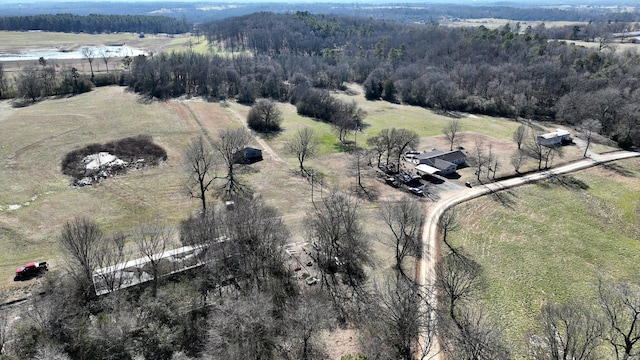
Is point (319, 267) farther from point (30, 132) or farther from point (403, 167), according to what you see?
point (30, 132)

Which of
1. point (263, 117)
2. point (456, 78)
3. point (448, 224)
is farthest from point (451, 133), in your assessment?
point (456, 78)

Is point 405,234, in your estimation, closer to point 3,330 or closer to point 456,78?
point 3,330

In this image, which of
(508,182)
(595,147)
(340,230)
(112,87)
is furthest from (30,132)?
(595,147)

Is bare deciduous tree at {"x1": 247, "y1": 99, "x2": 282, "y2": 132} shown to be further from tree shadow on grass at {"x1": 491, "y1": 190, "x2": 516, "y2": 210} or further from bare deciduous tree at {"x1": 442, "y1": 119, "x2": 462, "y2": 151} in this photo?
tree shadow on grass at {"x1": 491, "y1": 190, "x2": 516, "y2": 210}

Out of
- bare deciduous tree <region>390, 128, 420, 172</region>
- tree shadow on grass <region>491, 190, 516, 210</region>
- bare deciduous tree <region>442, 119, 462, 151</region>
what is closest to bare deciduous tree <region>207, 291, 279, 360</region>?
tree shadow on grass <region>491, 190, 516, 210</region>

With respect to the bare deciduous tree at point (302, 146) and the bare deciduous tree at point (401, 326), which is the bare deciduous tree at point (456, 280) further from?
the bare deciduous tree at point (302, 146)

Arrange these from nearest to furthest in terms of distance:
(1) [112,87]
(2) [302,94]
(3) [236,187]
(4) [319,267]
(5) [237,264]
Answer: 1. (5) [237,264]
2. (4) [319,267]
3. (3) [236,187]
4. (2) [302,94]
5. (1) [112,87]
